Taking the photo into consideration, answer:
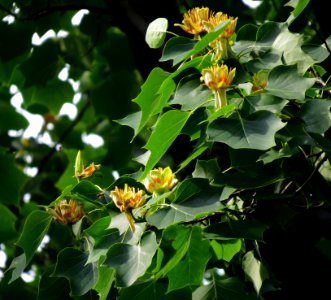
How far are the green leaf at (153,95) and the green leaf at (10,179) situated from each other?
6.12ft

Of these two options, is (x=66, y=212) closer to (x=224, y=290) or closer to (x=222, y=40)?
(x=224, y=290)

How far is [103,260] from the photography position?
153 cm

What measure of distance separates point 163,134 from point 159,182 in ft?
0.41

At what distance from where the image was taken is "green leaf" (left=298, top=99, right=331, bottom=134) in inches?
58.2

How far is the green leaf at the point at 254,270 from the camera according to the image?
1.76 meters

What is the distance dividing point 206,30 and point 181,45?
7cm

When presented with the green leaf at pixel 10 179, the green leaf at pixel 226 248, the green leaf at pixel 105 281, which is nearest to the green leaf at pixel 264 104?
the green leaf at pixel 226 248

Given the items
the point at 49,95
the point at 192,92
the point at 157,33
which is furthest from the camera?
the point at 49,95

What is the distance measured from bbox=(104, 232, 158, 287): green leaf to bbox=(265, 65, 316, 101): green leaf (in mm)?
383

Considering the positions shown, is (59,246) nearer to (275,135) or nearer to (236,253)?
(236,253)

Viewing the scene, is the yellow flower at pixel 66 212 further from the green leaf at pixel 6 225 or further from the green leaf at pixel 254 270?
the green leaf at pixel 6 225

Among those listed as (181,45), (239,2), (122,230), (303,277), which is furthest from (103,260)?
(239,2)

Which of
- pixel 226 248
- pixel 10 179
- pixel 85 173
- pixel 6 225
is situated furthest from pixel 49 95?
pixel 226 248

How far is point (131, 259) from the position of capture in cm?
145
